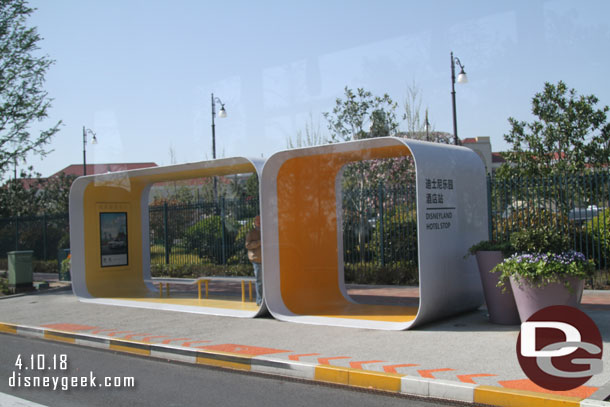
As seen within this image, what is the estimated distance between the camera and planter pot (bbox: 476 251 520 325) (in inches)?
326

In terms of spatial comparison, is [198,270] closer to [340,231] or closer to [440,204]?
[340,231]

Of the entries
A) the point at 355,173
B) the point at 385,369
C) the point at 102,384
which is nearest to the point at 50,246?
the point at 355,173

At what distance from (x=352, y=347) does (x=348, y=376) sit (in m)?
1.19

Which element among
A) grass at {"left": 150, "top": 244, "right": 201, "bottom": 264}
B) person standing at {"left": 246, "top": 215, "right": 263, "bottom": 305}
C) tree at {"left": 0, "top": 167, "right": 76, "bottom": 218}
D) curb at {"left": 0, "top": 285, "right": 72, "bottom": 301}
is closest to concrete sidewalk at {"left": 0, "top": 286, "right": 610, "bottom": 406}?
person standing at {"left": 246, "top": 215, "right": 263, "bottom": 305}

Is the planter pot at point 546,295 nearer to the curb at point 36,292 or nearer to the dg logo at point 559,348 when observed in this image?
the dg logo at point 559,348

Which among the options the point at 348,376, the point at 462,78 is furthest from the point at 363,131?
the point at 348,376

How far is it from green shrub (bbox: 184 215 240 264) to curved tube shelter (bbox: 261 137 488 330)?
603 cm

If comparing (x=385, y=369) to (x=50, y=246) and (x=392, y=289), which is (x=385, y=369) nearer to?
(x=392, y=289)

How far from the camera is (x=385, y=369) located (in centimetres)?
630

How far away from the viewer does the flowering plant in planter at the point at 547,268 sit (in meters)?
7.37

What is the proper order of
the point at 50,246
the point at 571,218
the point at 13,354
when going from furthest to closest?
the point at 50,246 < the point at 571,218 < the point at 13,354

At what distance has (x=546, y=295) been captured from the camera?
745 cm

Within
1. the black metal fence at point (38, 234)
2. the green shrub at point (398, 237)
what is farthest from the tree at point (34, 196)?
the green shrub at point (398, 237)

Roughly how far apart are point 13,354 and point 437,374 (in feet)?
19.5
